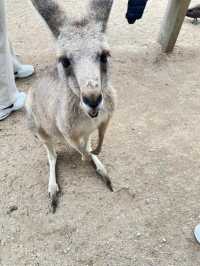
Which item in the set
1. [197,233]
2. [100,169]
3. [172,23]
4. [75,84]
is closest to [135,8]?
[172,23]

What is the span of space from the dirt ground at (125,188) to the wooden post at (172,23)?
1.14 ft

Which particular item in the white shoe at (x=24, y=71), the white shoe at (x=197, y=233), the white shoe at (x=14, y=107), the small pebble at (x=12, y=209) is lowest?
the small pebble at (x=12, y=209)

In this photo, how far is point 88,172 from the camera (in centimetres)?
289

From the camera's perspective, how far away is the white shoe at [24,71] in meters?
3.91

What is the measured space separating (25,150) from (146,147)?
106cm

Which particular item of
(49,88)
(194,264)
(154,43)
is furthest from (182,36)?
(194,264)

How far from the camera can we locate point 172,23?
13.5 feet

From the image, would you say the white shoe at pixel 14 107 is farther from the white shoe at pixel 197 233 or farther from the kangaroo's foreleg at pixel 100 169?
the white shoe at pixel 197 233

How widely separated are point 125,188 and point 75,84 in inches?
43.5

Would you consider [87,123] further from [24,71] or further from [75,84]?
[24,71]

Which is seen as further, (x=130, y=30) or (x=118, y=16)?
(x=118, y=16)

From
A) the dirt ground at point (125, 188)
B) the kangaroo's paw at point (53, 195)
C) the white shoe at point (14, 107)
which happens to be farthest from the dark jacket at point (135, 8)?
the kangaroo's paw at point (53, 195)

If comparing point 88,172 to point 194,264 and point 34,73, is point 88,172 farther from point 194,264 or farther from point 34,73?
point 34,73

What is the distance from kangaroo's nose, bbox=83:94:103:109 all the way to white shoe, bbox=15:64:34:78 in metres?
2.31
